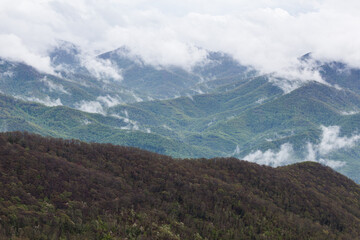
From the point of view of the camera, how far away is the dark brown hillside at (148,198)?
89.2 meters

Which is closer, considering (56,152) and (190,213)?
(190,213)

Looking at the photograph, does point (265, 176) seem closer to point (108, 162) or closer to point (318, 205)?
point (318, 205)

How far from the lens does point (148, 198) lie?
111438 millimetres

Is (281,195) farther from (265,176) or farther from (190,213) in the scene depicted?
(190,213)

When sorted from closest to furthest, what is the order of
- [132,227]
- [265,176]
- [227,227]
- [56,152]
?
[132,227] → [227,227] → [56,152] → [265,176]

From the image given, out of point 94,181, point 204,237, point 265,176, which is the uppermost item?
point 265,176

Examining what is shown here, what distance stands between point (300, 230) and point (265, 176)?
39.3 meters

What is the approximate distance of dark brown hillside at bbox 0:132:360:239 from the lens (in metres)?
89.2

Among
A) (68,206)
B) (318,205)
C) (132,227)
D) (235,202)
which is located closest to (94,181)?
(68,206)

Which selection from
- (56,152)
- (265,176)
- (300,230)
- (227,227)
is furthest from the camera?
(265,176)

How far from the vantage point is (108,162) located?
133 meters

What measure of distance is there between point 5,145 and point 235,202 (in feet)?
258

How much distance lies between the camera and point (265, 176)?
150m

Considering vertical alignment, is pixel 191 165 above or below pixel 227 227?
above
